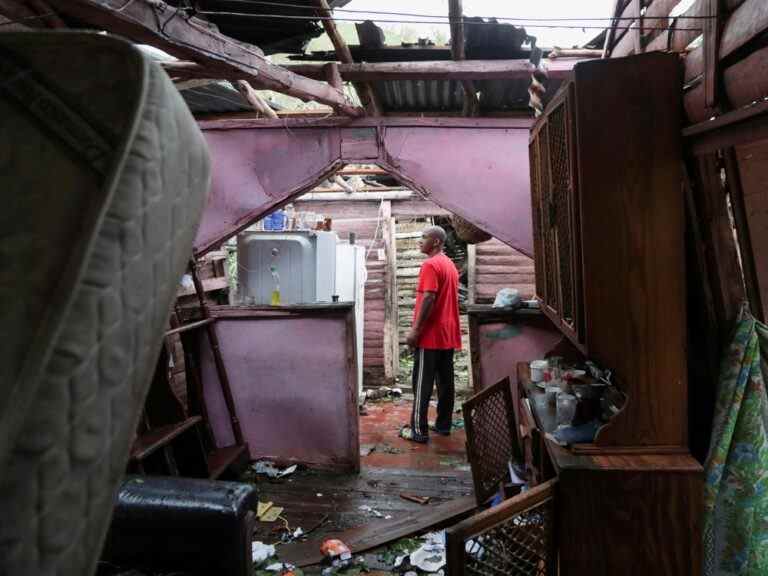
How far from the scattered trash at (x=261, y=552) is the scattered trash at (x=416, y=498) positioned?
1163 mm

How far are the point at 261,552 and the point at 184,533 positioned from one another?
133 centimetres

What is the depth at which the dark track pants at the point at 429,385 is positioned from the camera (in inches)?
206

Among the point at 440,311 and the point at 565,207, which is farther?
the point at 440,311

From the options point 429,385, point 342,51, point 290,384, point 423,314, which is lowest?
point 429,385

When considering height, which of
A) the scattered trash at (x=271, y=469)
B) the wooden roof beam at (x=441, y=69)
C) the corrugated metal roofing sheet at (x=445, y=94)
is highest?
the corrugated metal roofing sheet at (x=445, y=94)

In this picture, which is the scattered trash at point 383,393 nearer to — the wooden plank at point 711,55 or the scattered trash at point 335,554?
the scattered trash at point 335,554

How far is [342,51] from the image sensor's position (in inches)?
138

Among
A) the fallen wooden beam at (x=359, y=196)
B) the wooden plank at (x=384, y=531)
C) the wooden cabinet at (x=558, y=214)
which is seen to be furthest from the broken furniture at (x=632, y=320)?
the fallen wooden beam at (x=359, y=196)

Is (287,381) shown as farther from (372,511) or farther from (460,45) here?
(460,45)

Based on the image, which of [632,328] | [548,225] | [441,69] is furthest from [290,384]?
[632,328]

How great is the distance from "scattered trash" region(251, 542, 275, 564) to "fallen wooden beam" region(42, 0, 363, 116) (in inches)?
112

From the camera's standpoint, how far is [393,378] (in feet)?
25.4

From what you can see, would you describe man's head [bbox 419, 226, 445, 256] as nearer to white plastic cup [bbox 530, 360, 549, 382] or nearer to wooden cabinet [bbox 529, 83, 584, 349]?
wooden cabinet [bbox 529, 83, 584, 349]

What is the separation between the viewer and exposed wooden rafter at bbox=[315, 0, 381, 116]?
Answer: 113 inches
